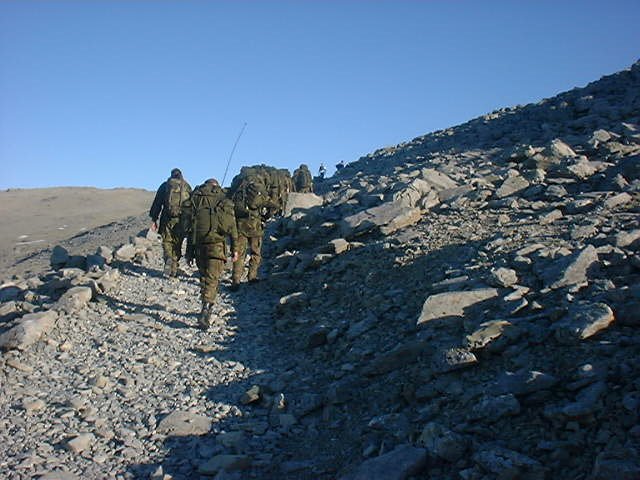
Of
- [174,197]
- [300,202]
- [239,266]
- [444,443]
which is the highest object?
[174,197]

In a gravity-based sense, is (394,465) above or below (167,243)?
below

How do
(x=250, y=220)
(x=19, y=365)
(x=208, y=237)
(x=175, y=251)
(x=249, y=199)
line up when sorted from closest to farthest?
(x=19, y=365) < (x=208, y=237) < (x=250, y=220) < (x=249, y=199) < (x=175, y=251)

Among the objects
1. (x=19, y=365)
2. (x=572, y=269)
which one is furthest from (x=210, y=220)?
(x=572, y=269)

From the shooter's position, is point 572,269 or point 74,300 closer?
point 572,269

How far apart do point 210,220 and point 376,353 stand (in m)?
3.96

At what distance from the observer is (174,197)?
11766 millimetres

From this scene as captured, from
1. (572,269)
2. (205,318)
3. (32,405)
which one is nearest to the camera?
(32,405)

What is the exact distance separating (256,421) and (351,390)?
102 centimetres

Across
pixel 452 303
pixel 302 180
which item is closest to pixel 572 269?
pixel 452 303

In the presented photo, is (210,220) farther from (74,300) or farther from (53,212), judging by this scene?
(53,212)

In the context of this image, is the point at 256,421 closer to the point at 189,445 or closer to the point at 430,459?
the point at 189,445

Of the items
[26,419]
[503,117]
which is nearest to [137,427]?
[26,419]

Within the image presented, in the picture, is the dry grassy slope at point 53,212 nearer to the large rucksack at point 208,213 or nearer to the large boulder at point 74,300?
the large boulder at point 74,300

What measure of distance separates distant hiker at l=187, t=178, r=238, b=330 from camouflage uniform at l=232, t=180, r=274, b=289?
167 cm
